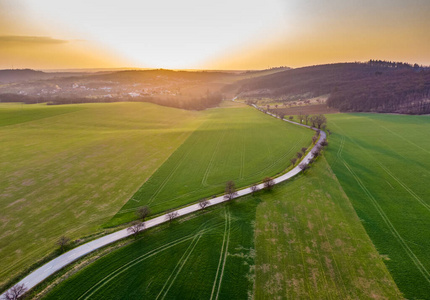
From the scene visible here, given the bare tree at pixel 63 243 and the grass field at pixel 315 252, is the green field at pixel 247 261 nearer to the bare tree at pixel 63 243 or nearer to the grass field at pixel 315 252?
the grass field at pixel 315 252

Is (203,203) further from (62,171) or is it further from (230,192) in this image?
(62,171)

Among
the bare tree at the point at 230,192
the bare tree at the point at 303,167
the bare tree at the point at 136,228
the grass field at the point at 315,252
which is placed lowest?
the bare tree at the point at 136,228

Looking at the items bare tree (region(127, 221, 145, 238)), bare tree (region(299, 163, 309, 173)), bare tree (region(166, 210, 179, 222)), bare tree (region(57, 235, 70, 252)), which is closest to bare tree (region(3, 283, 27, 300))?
bare tree (region(57, 235, 70, 252))

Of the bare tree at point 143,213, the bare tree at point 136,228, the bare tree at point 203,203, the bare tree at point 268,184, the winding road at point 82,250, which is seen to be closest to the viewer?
the winding road at point 82,250

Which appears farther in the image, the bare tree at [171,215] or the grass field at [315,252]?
the bare tree at [171,215]

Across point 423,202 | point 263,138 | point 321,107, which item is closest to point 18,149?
point 263,138

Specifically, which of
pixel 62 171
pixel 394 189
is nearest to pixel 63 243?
pixel 62 171

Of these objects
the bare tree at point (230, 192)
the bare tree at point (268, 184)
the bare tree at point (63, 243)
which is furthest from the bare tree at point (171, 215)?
the bare tree at point (268, 184)

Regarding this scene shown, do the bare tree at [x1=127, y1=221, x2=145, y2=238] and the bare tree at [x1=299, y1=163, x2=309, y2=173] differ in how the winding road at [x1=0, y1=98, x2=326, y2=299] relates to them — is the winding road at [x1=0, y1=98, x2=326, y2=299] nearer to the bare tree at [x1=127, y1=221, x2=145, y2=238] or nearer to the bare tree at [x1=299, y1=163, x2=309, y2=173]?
the bare tree at [x1=127, y1=221, x2=145, y2=238]
